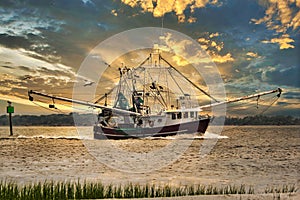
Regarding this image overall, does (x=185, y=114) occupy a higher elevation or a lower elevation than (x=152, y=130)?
higher

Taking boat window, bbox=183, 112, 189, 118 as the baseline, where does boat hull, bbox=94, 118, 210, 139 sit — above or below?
below

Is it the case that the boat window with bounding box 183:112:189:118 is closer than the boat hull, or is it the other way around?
the boat window with bounding box 183:112:189:118

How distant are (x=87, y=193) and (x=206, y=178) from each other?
334 inches

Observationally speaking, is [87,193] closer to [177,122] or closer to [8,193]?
[8,193]

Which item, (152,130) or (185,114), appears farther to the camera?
(152,130)

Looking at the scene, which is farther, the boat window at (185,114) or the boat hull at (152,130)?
the boat hull at (152,130)

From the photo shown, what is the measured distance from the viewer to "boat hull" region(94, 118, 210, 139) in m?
54.6

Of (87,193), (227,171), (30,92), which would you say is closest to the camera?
(87,193)

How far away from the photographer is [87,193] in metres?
11.5

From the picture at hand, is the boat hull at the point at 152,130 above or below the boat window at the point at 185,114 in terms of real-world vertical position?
below

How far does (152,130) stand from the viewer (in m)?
57.5

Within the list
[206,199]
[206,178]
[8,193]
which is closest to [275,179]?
[206,178]

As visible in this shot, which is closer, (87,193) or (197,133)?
(87,193)

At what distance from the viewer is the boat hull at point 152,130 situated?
179 ft
